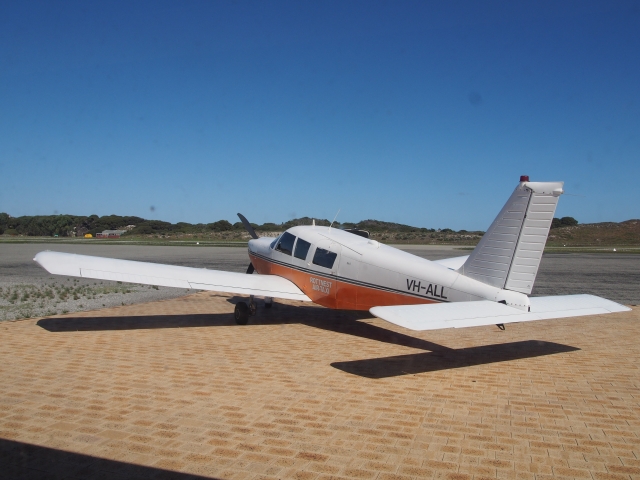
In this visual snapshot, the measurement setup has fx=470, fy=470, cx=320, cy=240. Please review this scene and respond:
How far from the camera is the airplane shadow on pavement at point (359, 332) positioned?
725cm

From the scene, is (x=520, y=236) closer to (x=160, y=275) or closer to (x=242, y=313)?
(x=242, y=313)

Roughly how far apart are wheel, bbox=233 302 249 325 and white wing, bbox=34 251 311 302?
0.48m

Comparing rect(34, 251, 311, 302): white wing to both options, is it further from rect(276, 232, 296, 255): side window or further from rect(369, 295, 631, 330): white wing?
rect(369, 295, 631, 330): white wing

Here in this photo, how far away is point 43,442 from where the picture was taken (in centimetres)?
425

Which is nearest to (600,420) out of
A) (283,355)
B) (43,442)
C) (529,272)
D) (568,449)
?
(568,449)

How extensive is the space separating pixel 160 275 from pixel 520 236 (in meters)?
7.09

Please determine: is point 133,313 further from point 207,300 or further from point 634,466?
point 634,466

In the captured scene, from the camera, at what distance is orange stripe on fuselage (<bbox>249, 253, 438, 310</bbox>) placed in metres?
8.83

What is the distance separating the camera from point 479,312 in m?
6.42

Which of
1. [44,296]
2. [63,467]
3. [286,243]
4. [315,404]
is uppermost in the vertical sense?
[286,243]

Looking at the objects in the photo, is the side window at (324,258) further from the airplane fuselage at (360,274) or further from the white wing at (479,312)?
the white wing at (479,312)

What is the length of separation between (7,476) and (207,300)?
10.7 metres

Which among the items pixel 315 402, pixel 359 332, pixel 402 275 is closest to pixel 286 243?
pixel 359 332

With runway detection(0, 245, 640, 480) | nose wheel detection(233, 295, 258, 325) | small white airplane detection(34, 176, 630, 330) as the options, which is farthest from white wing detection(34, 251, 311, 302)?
runway detection(0, 245, 640, 480)
